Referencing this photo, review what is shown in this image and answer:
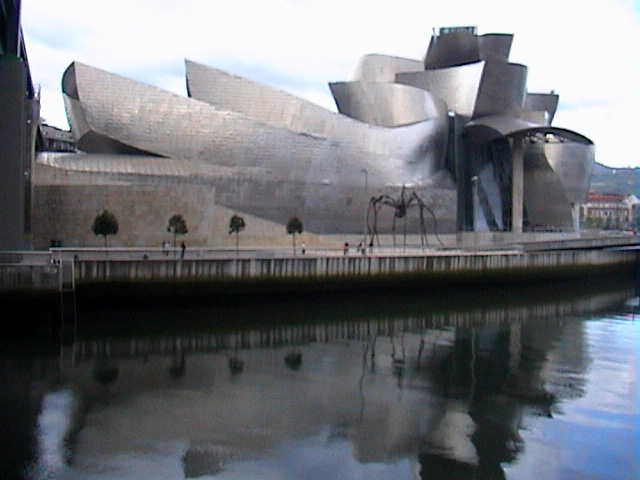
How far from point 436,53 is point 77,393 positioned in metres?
35.6

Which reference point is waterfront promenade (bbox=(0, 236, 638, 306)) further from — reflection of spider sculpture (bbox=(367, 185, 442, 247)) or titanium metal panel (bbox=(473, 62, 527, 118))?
titanium metal panel (bbox=(473, 62, 527, 118))

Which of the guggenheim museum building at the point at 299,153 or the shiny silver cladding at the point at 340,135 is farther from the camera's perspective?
the shiny silver cladding at the point at 340,135

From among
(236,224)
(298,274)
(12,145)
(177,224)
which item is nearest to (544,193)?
(236,224)

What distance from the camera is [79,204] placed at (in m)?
25.1

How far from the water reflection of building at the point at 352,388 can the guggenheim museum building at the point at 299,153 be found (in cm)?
→ 990

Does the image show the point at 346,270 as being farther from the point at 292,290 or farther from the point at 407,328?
the point at 407,328

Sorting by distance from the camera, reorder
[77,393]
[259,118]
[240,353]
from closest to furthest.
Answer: [77,393]
[240,353]
[259,118]

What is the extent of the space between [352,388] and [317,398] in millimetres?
887

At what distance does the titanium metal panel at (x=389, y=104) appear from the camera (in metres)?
37.6

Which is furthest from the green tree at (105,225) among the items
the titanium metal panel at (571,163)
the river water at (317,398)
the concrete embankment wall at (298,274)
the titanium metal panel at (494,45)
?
the titanium metal panel at (571,163)

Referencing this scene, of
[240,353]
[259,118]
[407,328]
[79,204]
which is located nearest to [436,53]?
[259,118]

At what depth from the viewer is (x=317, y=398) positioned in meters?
12.2

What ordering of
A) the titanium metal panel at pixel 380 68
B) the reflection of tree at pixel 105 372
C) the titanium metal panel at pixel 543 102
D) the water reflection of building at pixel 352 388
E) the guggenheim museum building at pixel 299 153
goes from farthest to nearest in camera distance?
the titanium metal panel at pixel 543 102 → the titanium metal panel at pixel 380 68 → the guggenheim museum building at pixel 299 153 → the reflection of tree at pixel 105 372 → the water reflection of building at pixel 352 388

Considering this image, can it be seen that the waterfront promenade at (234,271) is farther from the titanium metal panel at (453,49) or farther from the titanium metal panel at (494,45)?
the titanium metal panel at (453,49)
